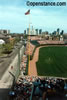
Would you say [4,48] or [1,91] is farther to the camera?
[4,48]

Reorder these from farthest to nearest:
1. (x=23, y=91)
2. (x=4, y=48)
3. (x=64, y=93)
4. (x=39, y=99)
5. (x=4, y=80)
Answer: (x=4, y=48) → (x=4, y=80) → (x=23, y=91) → (x=64, y=93) → (x=39, y=99)

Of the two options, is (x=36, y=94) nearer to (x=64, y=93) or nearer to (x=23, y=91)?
(x=64, y=93)

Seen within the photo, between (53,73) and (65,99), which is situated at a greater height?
(65,99)

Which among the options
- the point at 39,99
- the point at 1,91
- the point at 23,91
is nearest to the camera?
the point at 39,99

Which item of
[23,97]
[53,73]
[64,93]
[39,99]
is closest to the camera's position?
[39,99]

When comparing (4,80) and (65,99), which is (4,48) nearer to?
(4,80)

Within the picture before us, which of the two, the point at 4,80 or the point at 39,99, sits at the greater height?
the point at 39,99

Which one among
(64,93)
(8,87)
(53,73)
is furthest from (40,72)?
(64,93)

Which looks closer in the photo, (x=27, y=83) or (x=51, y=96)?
(x=51, y=96)

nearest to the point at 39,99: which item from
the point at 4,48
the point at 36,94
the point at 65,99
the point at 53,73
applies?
the point at 36,94

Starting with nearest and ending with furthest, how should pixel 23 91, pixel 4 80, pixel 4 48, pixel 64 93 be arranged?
pixel 64 93
pixel 23 91
pixel 4 80
pixel 4 48
